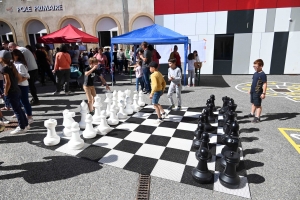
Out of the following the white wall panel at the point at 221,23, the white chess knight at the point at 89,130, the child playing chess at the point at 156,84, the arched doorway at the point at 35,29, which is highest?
the arched doorway at the point at 35,29

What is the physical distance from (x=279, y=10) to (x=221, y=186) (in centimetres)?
1046

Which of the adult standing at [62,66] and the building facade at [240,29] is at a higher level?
the building facade at [240,29]

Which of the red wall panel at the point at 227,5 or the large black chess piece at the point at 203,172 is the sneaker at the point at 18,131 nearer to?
the large black chess piece at the point at 203,172

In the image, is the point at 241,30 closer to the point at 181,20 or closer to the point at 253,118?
the point at 181,20

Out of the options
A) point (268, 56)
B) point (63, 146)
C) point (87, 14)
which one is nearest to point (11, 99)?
point (63, 146)

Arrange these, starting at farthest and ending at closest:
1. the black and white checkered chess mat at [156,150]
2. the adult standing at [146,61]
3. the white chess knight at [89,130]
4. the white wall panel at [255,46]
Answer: the white wall panel at [255,46] → the adult standing at [146,61] → the white chess knight at [89,130] → the black and white checkered chess mat at [156,150]

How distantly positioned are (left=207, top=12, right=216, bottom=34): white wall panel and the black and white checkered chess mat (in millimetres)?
7674

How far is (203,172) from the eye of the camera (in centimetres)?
221

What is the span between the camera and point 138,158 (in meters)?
2.67

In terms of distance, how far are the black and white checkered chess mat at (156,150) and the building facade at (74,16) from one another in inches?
461

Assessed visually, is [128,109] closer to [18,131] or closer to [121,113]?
[121,113]

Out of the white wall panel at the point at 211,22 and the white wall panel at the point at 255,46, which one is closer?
the white wall panel at the point at 255,46

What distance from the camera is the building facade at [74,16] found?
13.9 metres

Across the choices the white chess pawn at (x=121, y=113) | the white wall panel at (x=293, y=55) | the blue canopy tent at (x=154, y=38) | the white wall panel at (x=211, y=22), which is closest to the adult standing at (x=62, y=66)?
the blue canopy tent at (x=154, y=38)
